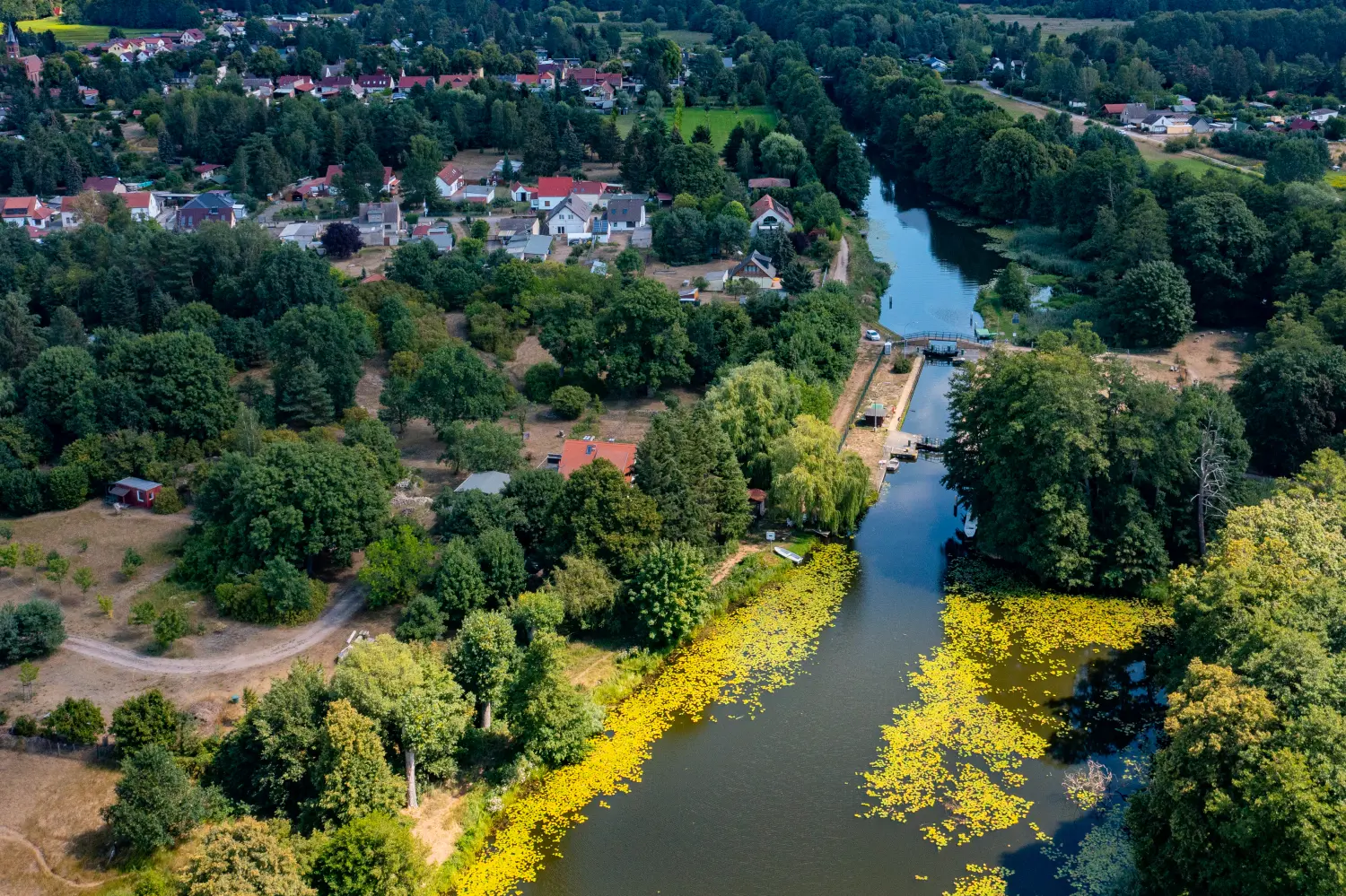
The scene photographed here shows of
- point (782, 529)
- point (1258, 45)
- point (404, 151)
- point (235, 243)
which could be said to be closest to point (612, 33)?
point (404, 151)

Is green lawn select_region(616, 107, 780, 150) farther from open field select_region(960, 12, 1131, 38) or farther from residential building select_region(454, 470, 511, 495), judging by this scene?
residential building select_region(454, 470, 511, 495)

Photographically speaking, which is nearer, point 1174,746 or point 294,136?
point 1174,746

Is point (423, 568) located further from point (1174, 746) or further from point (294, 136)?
point (294, 136)

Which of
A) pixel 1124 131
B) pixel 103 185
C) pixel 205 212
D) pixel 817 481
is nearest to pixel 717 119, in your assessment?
pixel 1124 131

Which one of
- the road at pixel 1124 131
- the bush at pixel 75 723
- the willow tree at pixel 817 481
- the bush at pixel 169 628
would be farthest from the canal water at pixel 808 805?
the road at pixel 1124 131

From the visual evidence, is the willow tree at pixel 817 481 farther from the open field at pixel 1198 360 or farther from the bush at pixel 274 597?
the open field at pixel 1198 360

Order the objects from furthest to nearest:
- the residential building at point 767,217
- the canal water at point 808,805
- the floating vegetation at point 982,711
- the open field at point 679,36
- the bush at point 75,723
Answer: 1. the open field at point 679,36
2. the residential building at point 767,217
3. the bush at point 75,723
4. the floating vegetation at point 982,711
5. the canal water at point 808,805

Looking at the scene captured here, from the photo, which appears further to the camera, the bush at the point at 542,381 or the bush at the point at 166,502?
the bush at the point at 542,381
